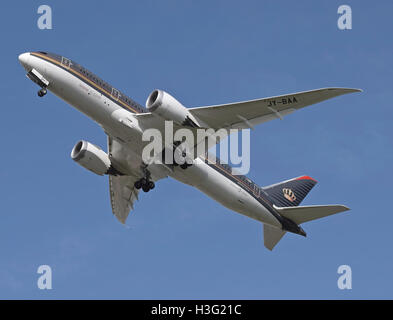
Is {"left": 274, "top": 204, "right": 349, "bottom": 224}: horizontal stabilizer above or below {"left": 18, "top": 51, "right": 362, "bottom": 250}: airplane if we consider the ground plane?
below

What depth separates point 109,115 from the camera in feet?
134

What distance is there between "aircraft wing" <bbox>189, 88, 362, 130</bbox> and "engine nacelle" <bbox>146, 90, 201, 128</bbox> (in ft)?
2.55

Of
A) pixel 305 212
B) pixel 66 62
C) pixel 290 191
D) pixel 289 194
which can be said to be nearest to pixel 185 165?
pixel 66 62

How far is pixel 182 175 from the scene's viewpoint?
4441 cm

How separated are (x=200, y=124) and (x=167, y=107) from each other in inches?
109

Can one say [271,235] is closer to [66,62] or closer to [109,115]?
[109,115]

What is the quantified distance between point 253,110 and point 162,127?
18.4 ft

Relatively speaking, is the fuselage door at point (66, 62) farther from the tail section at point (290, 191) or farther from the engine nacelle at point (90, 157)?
the tail section at point (290, 191)

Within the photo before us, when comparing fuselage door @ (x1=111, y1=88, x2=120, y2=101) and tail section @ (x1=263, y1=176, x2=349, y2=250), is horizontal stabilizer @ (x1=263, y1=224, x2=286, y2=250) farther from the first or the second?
fuselage door @ (x1=111, y1=88, x2=120, y2=101)

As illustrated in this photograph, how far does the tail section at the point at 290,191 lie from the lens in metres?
50.1

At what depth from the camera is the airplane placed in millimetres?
40062

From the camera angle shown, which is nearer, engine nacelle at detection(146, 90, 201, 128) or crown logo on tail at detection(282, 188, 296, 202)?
engine nacelle at detection(146, 90, 201, 128)

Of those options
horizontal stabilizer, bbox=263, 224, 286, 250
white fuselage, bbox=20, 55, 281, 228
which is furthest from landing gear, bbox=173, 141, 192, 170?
horizontal stabilizer, bbox=263, 224, 286, 250

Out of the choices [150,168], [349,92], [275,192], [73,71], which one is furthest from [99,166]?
[349,92]
